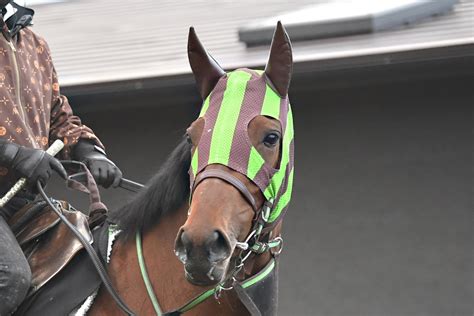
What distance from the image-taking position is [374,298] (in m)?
7.57

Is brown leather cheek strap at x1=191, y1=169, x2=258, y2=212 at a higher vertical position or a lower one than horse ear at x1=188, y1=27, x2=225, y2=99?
lower

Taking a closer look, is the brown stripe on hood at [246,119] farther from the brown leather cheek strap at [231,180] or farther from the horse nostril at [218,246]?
the horse nostril at [218,246]

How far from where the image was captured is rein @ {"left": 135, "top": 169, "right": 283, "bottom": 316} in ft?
10.9

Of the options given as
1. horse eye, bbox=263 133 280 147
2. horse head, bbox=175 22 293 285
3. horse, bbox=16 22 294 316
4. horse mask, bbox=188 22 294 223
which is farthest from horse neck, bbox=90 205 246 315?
horse eye, bbox=263 133 280 147

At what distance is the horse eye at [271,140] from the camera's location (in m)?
3.44

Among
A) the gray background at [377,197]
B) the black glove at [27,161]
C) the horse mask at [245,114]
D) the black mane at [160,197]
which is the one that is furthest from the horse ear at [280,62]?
the gray background at [377,197]

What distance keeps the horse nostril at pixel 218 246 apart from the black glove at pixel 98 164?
1287 mm

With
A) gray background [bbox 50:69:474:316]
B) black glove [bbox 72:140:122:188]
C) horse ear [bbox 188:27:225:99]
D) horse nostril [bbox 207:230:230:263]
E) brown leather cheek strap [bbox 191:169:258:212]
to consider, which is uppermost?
horse ear [bbox 188:27:225:99]

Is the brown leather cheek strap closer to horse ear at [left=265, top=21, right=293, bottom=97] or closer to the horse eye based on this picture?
the horse eye

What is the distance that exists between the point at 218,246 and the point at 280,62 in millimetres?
752

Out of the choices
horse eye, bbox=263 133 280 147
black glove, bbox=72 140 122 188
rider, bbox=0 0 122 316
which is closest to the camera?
horse eye, bbox=263 133 280 147

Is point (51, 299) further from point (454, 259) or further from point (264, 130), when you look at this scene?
point (454, 259)

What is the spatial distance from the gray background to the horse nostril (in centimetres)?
435

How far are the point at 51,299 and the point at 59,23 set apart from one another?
8.23 m
